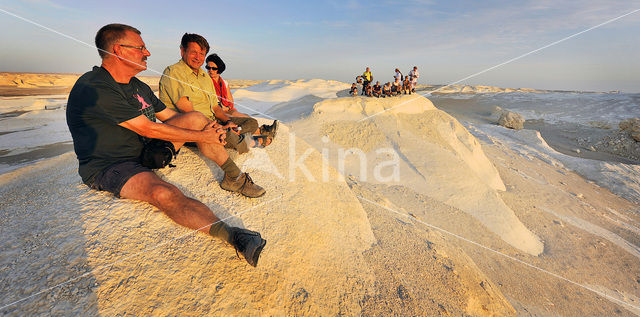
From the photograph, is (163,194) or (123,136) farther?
(123,136)

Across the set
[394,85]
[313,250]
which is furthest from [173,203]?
[394,85]

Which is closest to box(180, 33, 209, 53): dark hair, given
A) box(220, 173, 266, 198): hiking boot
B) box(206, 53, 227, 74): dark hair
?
box(206, 53, 227, 74): dark hair

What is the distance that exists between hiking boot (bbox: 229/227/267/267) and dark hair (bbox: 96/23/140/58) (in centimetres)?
168

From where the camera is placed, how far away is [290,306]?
65.6 inches

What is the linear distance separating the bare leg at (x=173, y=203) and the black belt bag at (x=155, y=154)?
236 mm

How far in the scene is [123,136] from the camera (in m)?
1.92

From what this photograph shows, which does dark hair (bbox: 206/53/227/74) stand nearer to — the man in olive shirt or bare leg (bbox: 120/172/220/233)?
the man in olive shirt

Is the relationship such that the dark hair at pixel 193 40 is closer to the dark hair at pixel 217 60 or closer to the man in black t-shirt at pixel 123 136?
the dark hair at pixel 217 60

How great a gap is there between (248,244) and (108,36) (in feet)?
6.09

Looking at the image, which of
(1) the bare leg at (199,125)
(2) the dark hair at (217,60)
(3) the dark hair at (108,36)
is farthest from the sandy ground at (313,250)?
(2) the dark hair at (217,60)

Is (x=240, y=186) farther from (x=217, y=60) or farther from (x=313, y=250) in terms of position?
(x=217, y=60)

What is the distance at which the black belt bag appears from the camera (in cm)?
202

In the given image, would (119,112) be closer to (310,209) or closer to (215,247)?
(215,247)

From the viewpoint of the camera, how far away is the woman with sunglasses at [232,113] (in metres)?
3.39
